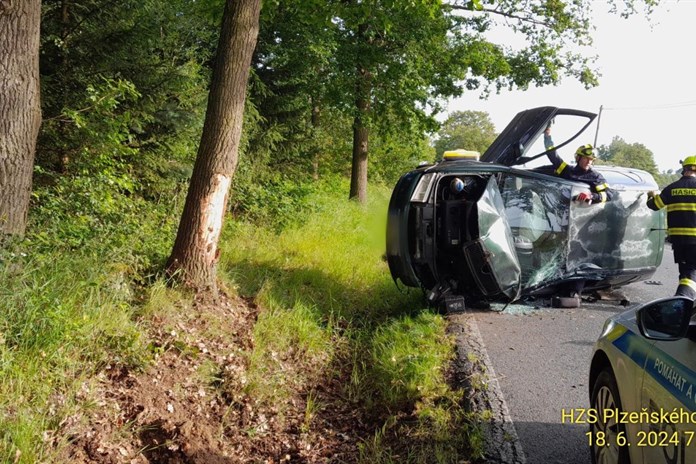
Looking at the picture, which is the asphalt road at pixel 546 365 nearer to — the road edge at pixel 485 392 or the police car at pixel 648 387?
the road edge at pixel 485 392

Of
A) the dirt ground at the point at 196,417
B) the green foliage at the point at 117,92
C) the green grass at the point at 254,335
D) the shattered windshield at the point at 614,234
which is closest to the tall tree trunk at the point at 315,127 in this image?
the green foliage at the point at 117,92

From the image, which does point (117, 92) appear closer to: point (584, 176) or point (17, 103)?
point (17, 103)

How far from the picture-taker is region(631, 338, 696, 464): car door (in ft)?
6.31

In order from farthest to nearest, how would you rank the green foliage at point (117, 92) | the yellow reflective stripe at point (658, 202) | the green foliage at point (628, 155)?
the green foliage at point (628, 155) → the green foliage at point (117, 92) → the yellow reflective stripe at point (658, 202)

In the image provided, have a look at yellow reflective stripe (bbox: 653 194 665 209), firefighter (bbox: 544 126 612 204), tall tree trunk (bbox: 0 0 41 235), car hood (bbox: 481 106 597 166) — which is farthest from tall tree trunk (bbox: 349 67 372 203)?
tall tree trunk (bbox: 0 0 41 235)

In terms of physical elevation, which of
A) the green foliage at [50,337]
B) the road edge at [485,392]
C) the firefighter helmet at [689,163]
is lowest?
the road edge at [485,392]

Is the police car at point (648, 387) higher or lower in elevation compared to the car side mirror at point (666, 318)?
lower

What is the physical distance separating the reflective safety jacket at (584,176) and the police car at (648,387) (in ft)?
13.5

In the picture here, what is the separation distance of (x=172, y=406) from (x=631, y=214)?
6.05 metres

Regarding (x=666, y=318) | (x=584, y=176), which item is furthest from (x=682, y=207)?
(x=666, y=318)

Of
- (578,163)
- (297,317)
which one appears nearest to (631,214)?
(578,163)

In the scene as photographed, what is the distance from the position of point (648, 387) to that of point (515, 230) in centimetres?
415

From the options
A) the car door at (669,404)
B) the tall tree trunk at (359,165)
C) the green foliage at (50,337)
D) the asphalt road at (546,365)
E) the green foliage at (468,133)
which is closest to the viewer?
the car door at (669,404)

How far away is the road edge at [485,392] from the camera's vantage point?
11.4 ft
